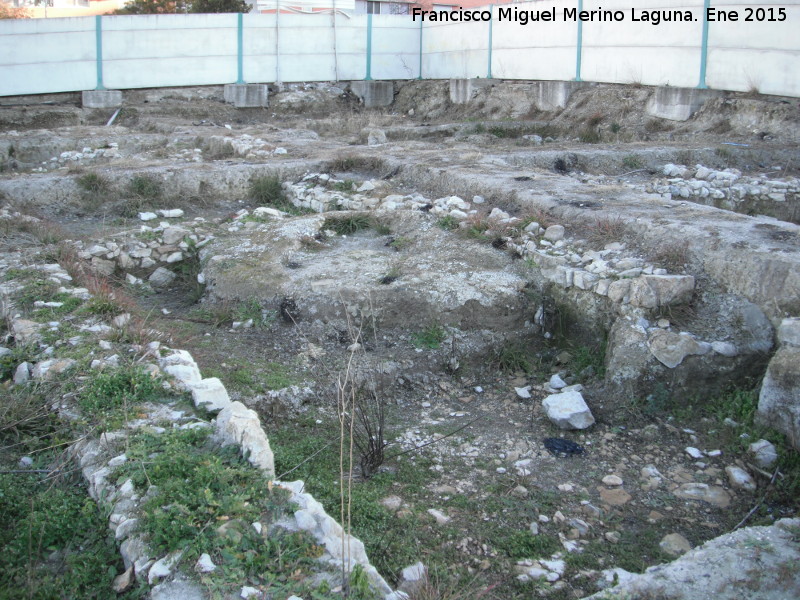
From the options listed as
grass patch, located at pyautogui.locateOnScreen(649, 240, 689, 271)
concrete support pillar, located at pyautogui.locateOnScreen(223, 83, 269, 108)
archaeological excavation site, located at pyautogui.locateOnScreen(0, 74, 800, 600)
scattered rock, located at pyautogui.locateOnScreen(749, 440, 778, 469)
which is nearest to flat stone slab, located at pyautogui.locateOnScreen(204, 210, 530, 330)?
archaeological excavation site, located at pyautogui.locateOnScreen(0, 74, 800, 600)

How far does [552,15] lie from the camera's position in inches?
541

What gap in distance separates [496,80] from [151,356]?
527 inches

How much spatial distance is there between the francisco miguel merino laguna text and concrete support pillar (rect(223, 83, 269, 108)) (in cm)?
462

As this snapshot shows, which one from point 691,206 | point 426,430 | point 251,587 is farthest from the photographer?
point 691,206

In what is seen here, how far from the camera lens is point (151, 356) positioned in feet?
12.4

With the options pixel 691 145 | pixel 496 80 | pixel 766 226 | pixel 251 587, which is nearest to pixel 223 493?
pixel 251 587

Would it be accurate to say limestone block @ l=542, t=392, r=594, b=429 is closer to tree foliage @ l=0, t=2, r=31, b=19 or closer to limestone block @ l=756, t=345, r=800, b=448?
limestone block @ l=756, t=345, r=800, b=448

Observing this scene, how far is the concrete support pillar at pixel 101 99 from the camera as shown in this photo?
15133 millimetres

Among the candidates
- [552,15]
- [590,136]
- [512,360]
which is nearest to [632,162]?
[590,136]

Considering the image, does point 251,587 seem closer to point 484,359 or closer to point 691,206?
point 484,359

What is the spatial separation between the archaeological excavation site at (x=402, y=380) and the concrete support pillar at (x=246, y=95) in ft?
26.2

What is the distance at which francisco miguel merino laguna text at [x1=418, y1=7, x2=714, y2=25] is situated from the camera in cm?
1139

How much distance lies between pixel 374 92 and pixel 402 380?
48.1 ft

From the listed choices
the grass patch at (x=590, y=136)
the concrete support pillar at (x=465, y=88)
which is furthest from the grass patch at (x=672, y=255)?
the concrete support pillar at (x=465, y=88)
